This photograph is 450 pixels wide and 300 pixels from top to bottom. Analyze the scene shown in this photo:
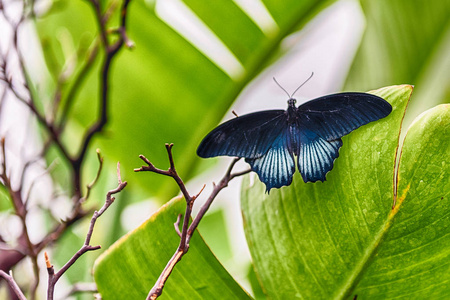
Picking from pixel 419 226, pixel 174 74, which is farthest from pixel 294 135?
pixel 174 74

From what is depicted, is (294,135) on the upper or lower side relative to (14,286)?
upper

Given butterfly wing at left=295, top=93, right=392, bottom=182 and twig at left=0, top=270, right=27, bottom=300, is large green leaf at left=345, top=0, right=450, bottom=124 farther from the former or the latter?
twig at left=0, top=270, right=27, bottom=300

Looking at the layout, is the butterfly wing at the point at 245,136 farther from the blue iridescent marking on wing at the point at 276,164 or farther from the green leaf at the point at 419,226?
the green leaf at the point at 419,226

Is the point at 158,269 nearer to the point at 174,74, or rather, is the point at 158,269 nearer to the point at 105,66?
the point at 105,66

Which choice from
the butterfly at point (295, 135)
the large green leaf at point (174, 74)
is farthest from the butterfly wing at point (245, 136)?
the large green leaf at point (174, 74)

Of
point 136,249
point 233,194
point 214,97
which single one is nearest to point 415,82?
point 214,97

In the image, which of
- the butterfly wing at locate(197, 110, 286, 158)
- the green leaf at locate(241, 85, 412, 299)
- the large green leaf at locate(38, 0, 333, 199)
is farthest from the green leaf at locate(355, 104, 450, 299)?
the large green leaf at locate(38, 0, 333, 199)
